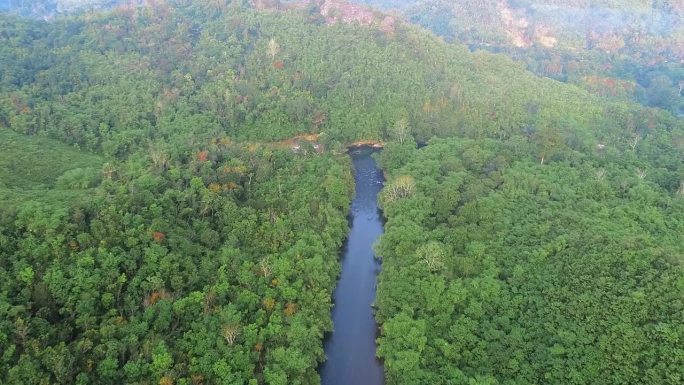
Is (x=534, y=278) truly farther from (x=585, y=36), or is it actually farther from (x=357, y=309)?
(x=585, y=36)

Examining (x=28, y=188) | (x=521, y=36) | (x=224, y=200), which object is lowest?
(x=521, y=36)

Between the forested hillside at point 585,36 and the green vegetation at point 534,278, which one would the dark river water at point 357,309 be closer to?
the green vegetation at point 534,278

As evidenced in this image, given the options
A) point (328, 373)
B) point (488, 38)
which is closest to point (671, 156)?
point (328, 373)

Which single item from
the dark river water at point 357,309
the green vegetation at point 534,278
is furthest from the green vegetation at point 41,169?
the green vegetation at point 534,278

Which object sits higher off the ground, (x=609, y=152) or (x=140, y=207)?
(x=140, y=207)

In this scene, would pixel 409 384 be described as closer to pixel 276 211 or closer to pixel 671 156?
pixel 276 211

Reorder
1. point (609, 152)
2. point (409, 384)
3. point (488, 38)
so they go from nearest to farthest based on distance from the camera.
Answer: point (409, 384)
point (609, 152)
point (488, 38)

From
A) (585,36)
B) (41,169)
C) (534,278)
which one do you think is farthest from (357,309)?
(585,36)

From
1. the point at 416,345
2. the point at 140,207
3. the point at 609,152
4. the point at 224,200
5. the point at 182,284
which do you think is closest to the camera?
the point at 416,345
